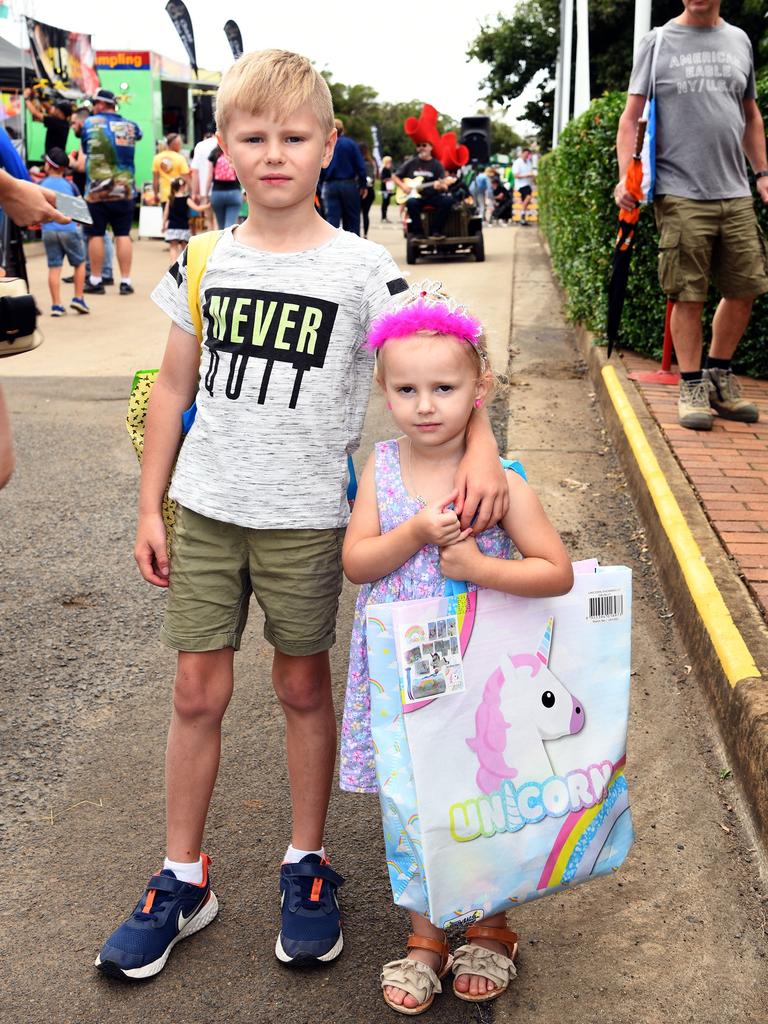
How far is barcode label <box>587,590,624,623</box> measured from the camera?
2.24 meters

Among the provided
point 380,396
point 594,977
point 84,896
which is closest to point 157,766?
point 84,896

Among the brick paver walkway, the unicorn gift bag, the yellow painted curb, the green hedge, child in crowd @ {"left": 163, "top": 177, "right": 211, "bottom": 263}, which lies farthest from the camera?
child in crowd @ {"left": 163, "top": 177, "right": 211, "bottom": 263}

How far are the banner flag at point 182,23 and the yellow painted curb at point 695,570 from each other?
2437cm

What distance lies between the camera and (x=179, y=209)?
13516 millimetres

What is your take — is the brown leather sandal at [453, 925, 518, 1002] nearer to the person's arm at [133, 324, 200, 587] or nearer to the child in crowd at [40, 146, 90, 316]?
the person's arm at [133, 324, 200, 587]

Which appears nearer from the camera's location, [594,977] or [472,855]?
[472,855]

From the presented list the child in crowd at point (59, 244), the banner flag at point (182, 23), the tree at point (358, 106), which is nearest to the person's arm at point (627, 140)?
the child in crowd at point (59, 244)

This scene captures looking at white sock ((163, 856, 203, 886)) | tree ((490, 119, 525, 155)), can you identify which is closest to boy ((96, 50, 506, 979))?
white sock ((163, 856, 203, 886))

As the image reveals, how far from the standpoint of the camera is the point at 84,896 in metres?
2.65

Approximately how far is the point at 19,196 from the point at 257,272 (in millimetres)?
1396

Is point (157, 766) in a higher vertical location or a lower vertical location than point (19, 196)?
lower

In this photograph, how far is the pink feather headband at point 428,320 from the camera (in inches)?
86.3

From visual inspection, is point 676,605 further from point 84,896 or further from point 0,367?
point 0,367

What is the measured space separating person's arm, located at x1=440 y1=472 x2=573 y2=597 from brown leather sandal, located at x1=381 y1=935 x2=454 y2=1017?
0.76 meters
